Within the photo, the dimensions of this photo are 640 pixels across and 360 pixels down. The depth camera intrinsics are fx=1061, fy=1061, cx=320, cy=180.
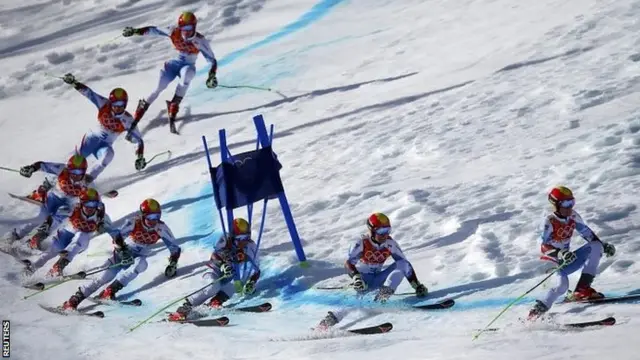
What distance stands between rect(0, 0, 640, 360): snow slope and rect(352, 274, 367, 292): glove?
0.25 meters

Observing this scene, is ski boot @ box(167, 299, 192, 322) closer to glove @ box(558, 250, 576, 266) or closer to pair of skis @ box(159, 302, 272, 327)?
pair of skis @ box(159, 302, 272, 327)

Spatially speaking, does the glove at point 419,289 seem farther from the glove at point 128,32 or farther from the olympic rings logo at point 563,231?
the glove at point 128,32

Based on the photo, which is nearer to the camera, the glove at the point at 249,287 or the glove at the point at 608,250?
the glove at the point at 608,250

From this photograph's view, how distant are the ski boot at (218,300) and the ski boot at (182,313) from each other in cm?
27

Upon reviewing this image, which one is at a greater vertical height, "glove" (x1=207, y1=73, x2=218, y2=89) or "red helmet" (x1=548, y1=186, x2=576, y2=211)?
"glove" (x1=207, y1=73, x2=218, y2=89)

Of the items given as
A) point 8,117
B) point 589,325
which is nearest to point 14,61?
point 8,117

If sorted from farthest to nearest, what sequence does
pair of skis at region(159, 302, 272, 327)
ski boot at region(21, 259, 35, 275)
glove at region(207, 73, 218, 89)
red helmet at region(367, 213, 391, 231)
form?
glove at region(207, 73, 218, 89), ski boot at region(21, 259, 35, 275), pair of skis at region(159, 302, 272, 327), red helmet at region(367, 213, 391, 231)

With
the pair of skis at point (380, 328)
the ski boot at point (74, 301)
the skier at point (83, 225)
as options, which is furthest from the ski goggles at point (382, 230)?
the skier at point (83, 225)

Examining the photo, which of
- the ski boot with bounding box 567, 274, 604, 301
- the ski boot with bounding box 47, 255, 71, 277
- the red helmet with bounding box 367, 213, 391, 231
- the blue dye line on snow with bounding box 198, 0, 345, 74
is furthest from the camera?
the blue dye line on snow with bounding box 198, 0, 345, 74

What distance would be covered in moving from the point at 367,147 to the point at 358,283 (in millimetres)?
5014

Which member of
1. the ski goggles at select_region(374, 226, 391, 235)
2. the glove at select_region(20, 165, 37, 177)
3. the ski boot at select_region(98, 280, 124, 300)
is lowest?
the ski boot at select_region(98, 280, 124, 300)

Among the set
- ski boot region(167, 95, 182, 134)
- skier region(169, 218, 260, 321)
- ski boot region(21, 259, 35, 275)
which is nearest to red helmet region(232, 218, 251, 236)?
skier region(169, 218, 260, 321)

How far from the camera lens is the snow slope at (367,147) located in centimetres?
1134

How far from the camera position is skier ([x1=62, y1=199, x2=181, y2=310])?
500 inches
